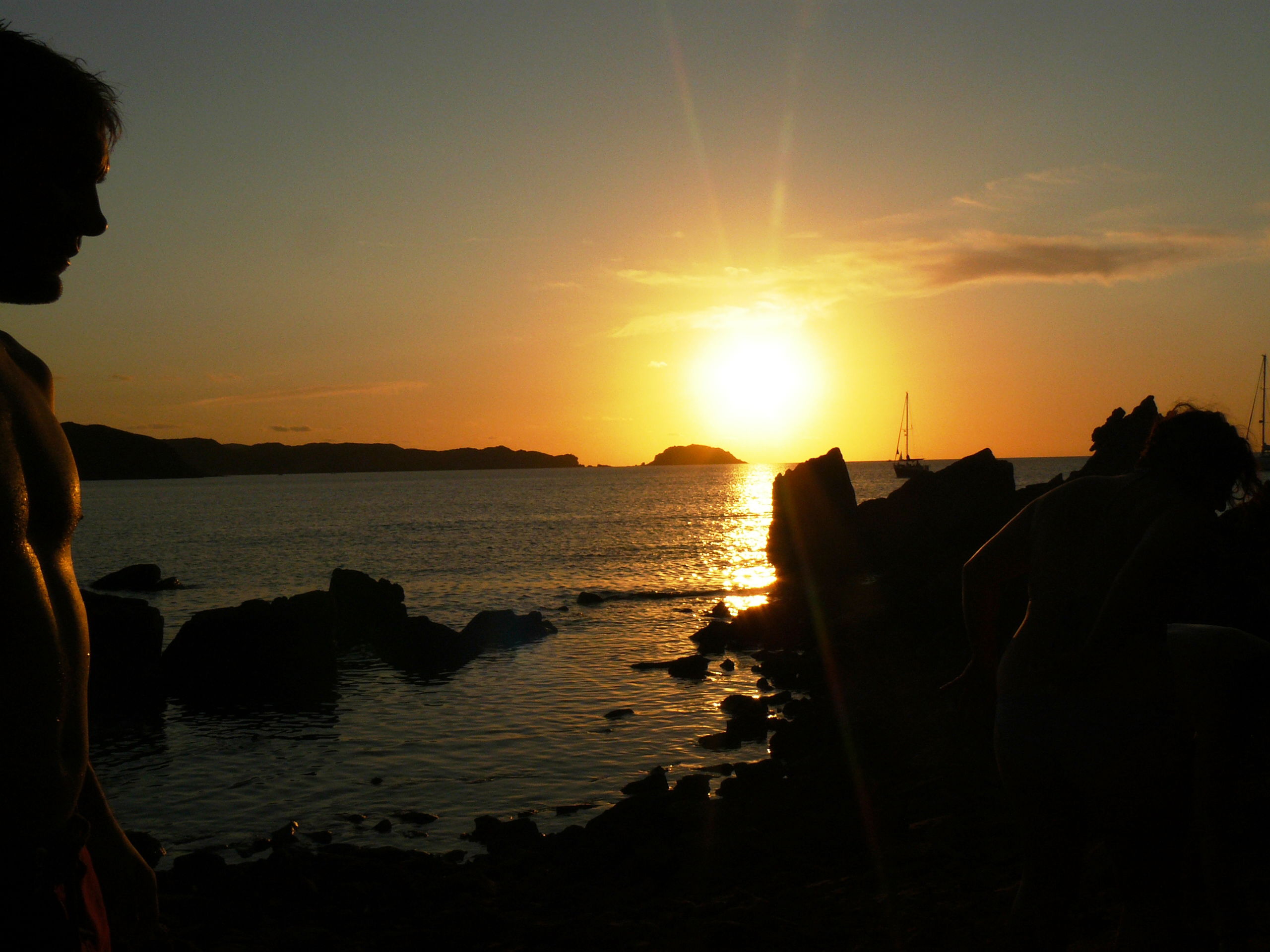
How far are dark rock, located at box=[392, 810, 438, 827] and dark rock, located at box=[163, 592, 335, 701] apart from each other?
9999 millimetres

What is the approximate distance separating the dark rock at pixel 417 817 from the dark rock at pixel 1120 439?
18.1m

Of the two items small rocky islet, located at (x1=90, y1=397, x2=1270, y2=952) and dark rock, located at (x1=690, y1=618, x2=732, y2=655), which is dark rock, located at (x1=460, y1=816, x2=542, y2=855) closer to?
small rocky islet, located at (x1=90, y1=397, x2=1270, y2=952)

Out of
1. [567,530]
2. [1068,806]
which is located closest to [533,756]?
[1068,806]

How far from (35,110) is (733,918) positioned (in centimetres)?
674

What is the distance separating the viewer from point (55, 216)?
1.78 meters

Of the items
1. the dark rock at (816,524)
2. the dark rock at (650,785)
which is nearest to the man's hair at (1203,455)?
the dark rock at (650,785)

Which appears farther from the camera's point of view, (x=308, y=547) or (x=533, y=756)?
(x=308, y=547)

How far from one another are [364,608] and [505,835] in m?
19.7

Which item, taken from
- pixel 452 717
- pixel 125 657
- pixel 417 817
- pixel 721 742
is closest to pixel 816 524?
pixel 452 717

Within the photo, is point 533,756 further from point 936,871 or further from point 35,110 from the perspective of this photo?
point 35,110

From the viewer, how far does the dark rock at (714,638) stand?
81.4ft

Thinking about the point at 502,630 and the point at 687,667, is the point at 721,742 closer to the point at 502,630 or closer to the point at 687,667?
the point at 687,667

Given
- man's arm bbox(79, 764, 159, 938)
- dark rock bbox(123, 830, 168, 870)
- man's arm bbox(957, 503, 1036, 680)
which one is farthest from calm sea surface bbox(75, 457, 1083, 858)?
man's arm bbox(79, 764, 159, 938)

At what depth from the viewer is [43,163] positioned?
1.75m
